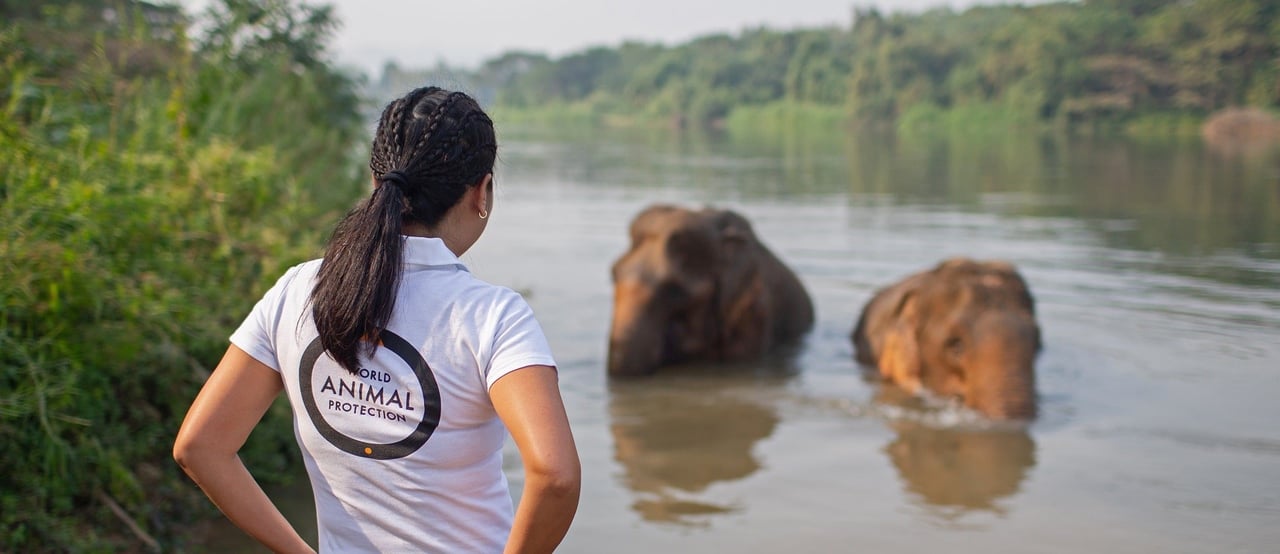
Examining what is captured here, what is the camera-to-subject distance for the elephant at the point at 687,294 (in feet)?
27.3

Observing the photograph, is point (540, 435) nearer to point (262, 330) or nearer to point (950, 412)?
point (262, 330)

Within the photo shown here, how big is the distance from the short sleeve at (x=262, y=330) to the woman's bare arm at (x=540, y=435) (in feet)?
1.55

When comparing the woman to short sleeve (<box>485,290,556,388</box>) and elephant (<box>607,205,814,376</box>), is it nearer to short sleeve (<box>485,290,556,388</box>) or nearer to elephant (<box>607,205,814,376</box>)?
short sleeve (<box>485,290,556,388</box>)

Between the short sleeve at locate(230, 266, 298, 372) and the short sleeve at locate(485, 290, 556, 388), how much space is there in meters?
0.44

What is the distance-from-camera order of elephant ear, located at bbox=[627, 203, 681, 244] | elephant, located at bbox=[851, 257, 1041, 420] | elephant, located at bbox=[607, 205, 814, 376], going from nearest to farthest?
1. elephant, located at bbox=[851, 257, 1041, 420]
2. elephant, located at bbox=[607, 205, 814, 376]
3. elephant ear, located at bbox=[627, 203, 681, 244]

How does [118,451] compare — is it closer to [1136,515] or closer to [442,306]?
[442,306]

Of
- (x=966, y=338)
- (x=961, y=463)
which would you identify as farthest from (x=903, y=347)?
(x=961, y=463)

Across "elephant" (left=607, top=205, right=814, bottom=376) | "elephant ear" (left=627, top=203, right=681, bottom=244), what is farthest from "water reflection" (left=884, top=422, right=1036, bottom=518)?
"elephant ear" (left=627, top=203, right=681, bottom=244)

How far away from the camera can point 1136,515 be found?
5656 mm

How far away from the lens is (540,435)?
6.66 ft

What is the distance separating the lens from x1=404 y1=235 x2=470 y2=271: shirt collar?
221 centimetres

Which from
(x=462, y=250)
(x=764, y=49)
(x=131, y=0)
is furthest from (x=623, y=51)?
(x=462, y=250)

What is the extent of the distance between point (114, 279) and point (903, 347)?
5.00 metres

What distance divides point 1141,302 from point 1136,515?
5.80 m
